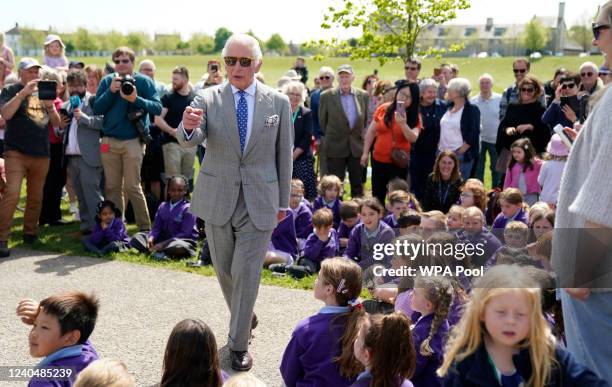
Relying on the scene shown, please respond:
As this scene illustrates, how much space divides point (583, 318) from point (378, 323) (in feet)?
3.04

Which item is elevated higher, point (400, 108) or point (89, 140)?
point (400, 108)

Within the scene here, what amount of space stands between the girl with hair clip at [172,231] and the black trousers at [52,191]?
180 cm

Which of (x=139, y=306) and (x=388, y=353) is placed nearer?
(x=388, y=353)

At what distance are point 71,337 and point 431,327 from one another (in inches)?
70.6

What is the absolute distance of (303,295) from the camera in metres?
6.50

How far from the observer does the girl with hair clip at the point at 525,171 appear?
812 centimetres

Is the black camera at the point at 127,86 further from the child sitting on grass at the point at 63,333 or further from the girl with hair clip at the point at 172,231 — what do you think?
the child sitting on grass at the point at 63,333

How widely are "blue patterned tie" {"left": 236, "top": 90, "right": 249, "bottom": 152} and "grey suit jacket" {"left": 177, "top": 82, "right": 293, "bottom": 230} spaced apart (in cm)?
3

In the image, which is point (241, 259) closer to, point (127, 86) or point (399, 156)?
point (127, 86)

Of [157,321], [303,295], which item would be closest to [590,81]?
[303,295]

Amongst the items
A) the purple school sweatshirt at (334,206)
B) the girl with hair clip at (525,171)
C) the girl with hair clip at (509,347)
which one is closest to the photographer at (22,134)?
the purple school sweatshirt at (334,206)

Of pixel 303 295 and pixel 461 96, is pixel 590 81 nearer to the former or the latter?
pixel 461 96

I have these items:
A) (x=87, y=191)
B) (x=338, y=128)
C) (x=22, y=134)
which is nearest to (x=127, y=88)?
(x=22, y=134)

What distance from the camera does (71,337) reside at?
3.62 metres
